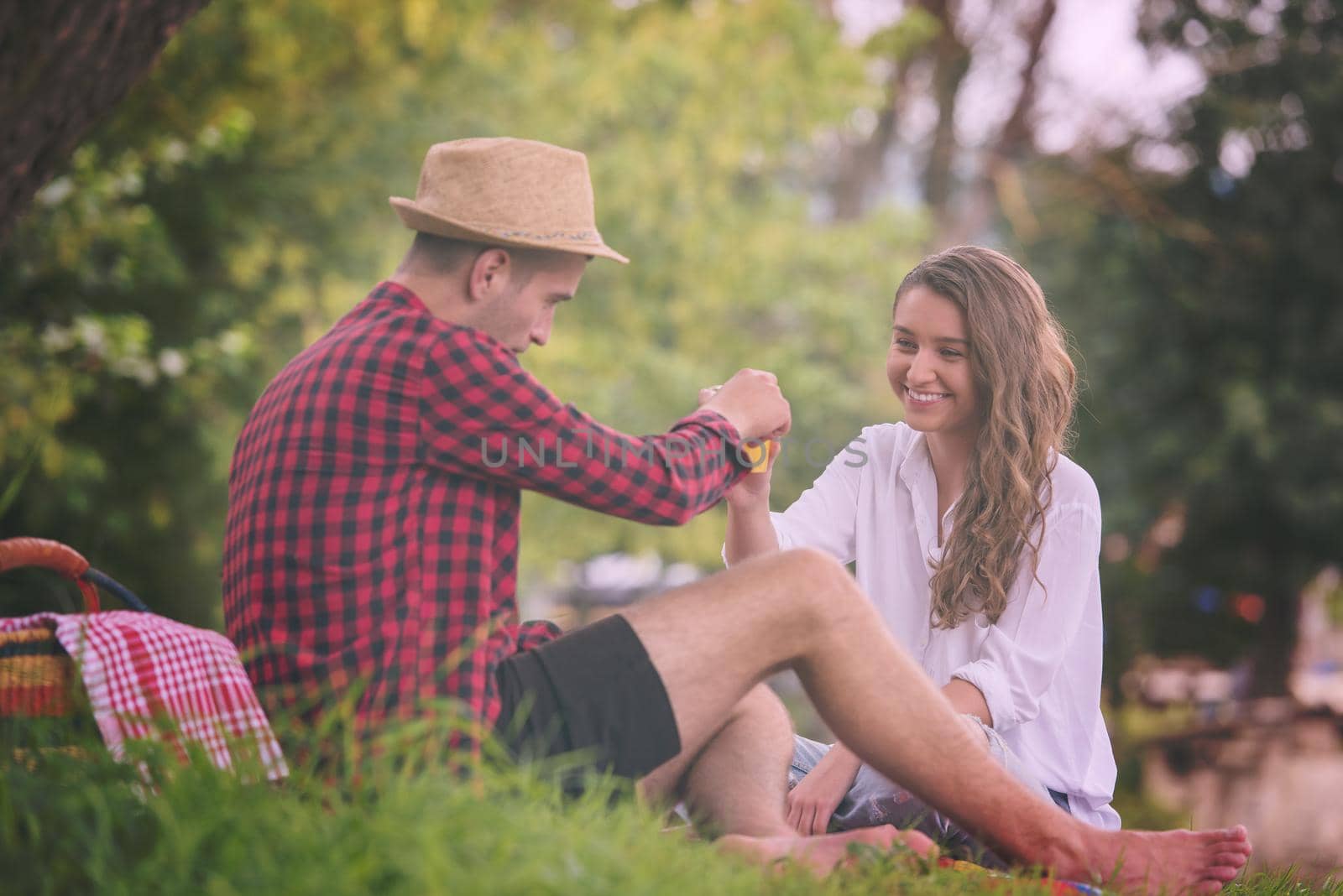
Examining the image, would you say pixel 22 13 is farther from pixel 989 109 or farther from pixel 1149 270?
pixel 989 109

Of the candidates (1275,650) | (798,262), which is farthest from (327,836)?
(1275,650)

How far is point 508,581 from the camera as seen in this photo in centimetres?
259

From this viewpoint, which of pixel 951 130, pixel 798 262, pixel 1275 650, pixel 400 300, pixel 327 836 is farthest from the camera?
pixel 951 130

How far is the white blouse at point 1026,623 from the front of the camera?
10.1ft

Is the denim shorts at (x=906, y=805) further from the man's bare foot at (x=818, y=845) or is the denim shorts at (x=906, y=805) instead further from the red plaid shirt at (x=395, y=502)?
the red plaid shirt at (x=395, y=502)

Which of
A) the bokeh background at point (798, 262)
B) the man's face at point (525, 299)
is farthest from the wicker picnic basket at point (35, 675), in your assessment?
the bokeh background at point (798, 262)

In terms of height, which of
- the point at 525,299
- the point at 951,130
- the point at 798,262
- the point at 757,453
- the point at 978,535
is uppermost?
the point at 951,130

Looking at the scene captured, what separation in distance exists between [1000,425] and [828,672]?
1.03 m

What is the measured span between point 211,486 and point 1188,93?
10.0m

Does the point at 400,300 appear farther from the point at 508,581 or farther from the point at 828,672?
the point at 828,672

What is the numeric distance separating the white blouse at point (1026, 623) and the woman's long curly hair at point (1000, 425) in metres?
0.06

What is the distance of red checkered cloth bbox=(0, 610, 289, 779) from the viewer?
7.64 ft

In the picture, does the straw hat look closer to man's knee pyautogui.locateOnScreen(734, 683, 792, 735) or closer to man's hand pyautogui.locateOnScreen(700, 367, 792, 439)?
man's hand pyautogui.locateOnScreen(700, 367, 792, 439)

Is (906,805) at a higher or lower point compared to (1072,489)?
lower
